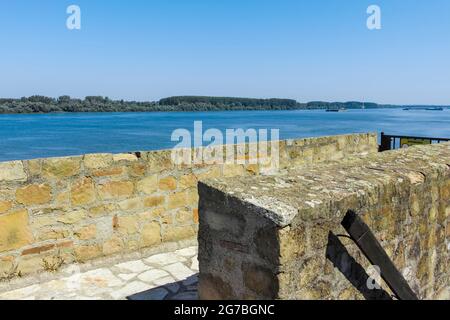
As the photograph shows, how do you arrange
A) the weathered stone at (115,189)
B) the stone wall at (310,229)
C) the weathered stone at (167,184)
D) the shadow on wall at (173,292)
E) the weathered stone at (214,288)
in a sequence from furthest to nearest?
the weathered stone at (167,184), the weathered stone at (115,189), the shadow on wall at (173,292), the weathered stone at (214,288), the stone wall at (310,229)

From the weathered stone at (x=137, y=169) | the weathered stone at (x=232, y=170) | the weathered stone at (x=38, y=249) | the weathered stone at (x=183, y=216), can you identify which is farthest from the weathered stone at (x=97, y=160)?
the weathered stone at (x=232, y=170)

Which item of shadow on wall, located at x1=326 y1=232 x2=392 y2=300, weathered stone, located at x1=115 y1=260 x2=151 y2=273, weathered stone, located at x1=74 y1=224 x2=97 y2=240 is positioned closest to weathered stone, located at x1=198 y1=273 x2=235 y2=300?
shadow on wall, located at x1=326 y1=232 x2=392 y2=300

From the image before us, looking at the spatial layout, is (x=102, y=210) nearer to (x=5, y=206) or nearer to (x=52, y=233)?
(x=52, y=233)

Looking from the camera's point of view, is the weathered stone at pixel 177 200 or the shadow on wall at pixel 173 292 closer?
the shadow on wall at pixel 173 292

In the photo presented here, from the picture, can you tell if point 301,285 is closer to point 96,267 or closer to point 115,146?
point 96,267

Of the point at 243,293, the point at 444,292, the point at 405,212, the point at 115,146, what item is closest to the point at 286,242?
the point at 243,293

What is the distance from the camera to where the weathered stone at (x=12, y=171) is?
3.58 m

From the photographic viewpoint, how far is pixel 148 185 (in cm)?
452

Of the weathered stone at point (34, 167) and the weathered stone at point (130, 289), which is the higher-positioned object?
the weathered stone at point (34, 167)

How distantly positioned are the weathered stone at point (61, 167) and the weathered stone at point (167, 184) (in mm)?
996

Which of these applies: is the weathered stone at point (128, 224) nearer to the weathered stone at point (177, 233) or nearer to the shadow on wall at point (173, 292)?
the weathered stone at point (177, 233)

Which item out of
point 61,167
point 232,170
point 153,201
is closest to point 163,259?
point 153,201

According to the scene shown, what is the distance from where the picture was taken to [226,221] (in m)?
2.19

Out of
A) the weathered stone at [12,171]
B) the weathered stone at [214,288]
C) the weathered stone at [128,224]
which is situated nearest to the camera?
the weathered stone at [214,288]
